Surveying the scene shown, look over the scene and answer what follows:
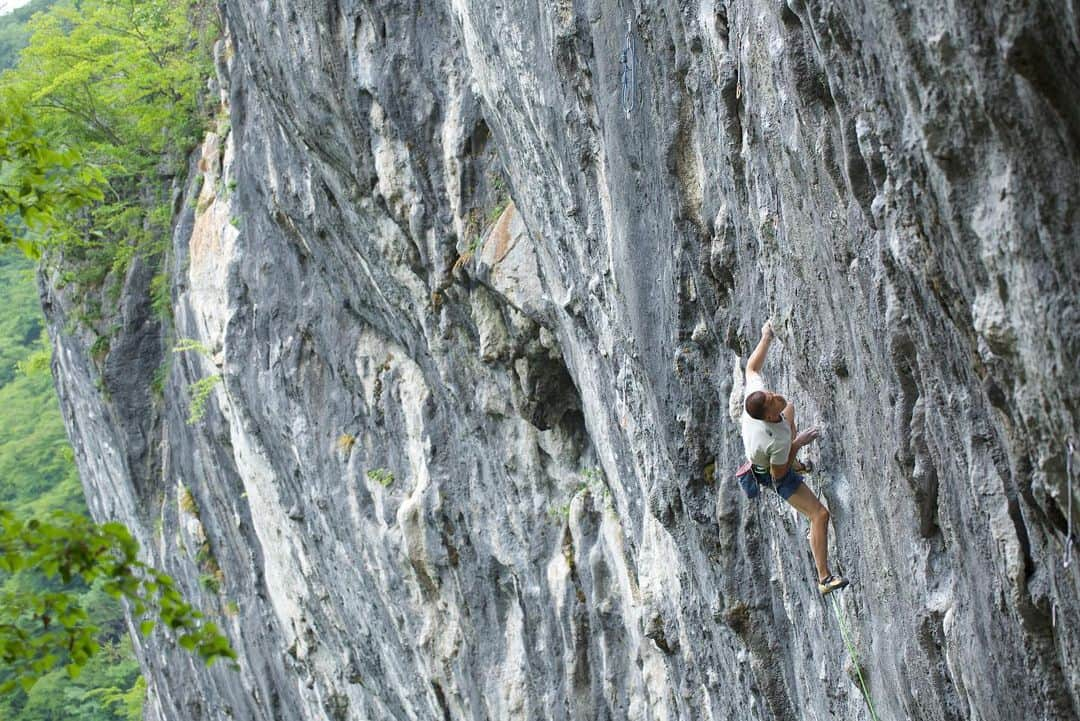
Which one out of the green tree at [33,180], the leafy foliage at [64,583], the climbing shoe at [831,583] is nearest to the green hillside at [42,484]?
the climbing shoe at [831,583]

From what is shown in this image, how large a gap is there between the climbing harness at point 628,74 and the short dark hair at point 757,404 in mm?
2362

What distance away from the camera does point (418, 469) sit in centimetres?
1526

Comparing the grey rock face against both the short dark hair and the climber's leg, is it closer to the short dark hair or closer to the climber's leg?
the climber's leg

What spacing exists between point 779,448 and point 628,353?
2772 millimetres

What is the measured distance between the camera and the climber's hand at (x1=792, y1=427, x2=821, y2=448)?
662 cm

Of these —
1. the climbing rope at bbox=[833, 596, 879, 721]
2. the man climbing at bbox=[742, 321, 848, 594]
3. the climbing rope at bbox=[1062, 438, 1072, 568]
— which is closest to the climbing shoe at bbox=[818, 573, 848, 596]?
the man climbing at bbox=[742, 321, 848, 594]

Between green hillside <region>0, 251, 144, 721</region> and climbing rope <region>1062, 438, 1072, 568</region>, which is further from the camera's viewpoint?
green hillside <region>0, 251, 144, 721</region>

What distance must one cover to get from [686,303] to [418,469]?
316 inches

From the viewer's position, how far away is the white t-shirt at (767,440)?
649 cm

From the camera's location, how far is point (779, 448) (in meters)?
6.52

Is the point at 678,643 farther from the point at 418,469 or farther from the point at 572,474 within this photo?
the point at 418,469

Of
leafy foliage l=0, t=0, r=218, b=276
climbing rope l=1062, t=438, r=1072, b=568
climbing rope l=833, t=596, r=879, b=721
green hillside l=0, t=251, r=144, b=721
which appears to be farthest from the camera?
green hillside l=0, t=251, r=144, b=721

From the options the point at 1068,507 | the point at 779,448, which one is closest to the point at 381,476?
the point at 779,448

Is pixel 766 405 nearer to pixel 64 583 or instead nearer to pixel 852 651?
pixel 852 651
